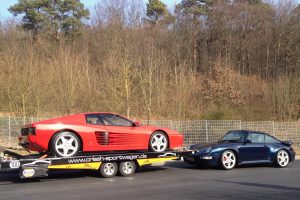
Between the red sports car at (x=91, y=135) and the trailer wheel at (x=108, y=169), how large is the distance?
431mm

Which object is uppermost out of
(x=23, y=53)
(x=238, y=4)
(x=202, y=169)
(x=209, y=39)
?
(x=238, y=4)

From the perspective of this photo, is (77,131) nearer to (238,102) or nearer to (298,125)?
(298,125)

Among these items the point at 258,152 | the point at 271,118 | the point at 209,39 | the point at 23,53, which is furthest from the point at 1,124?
the point at 209,39

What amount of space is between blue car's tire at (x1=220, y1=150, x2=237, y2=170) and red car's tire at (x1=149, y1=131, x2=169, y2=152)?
83.9 inches

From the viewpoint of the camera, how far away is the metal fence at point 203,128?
22.2 m

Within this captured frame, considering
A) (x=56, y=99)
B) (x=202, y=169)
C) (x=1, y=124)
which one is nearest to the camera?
(x=202, y=169)

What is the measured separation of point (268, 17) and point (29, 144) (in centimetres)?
5106

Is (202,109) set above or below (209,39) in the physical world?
below

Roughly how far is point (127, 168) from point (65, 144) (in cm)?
212

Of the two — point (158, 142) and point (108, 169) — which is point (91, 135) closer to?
point (108, 169)

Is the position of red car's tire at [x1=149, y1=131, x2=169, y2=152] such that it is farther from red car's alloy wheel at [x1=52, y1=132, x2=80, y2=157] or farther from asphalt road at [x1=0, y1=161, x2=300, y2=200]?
red car's alloy wheel at [x1=52, y1=132, x2=80, y2=157]

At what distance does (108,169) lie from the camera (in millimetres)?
13172

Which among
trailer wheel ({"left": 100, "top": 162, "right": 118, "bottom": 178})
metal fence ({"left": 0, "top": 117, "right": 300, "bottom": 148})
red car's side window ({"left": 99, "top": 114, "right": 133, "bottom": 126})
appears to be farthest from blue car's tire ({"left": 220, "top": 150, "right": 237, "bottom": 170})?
metal fence ({"left": 0, "top": 117, "right": 300, "bottom": 148})

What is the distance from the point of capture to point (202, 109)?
30688 millimetres
